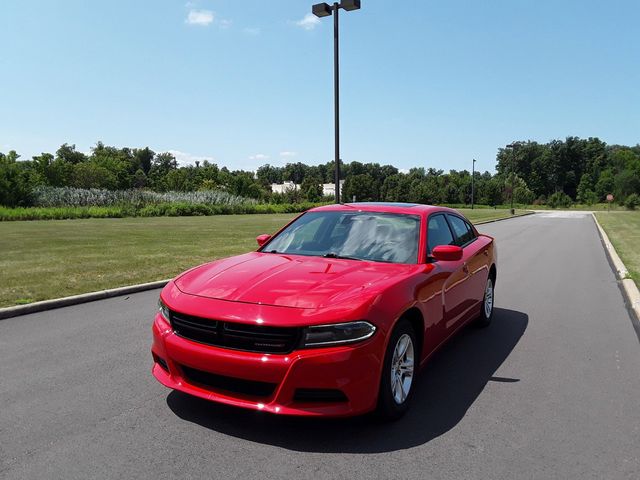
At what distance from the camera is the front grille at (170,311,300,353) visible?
10.2 feet

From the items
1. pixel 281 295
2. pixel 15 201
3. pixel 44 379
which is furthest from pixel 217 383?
pixel 15 201

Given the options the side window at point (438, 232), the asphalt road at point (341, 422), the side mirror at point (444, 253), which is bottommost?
the asphalt road at point (341, 422)

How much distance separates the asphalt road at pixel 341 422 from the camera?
2.95 m

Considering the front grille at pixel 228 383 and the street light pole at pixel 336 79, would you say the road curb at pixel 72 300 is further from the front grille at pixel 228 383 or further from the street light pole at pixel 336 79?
the street light pole at pixel 336 79

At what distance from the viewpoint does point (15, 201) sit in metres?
38.9

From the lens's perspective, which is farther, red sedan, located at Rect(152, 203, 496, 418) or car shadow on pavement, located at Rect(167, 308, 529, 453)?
car shadow on pavement, located at Rect(167, 308, 529, 453)

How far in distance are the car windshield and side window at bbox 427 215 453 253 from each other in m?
0.17

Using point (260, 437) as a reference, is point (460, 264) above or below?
above

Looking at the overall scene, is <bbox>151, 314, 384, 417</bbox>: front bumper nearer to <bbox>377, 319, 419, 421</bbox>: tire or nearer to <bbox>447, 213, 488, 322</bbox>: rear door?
<bbox>377, 319, 419, 421</bbox>: tire

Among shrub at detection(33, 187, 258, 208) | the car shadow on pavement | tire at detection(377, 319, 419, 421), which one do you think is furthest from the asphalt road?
shrub at detection(33, 187, 258, 208)

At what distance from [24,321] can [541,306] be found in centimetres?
718

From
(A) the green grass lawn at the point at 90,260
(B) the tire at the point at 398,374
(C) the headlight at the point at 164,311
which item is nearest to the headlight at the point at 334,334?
(B) the tire at the point at 398,374

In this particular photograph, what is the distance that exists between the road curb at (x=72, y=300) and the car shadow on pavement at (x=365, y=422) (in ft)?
12.8

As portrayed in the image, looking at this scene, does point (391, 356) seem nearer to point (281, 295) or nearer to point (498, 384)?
point (281, 295)
